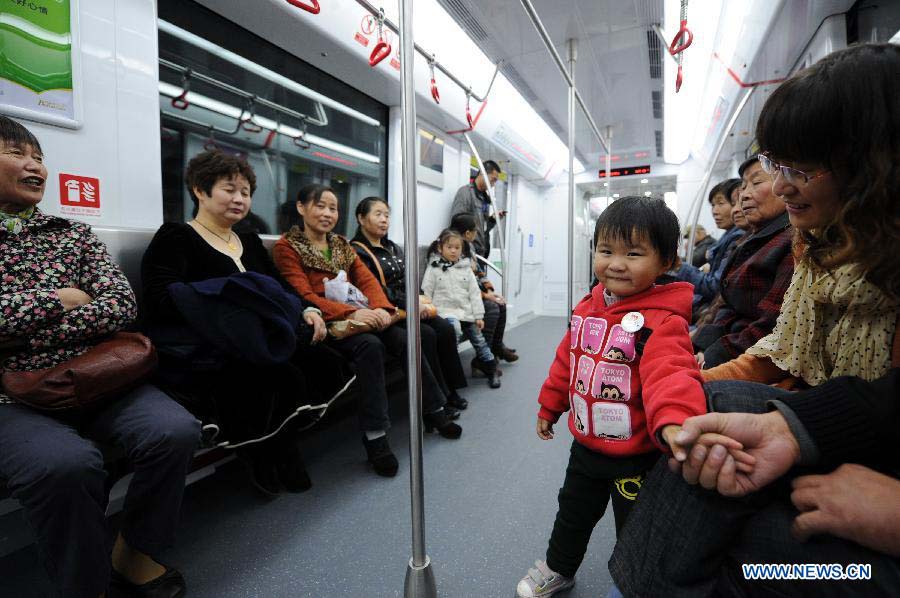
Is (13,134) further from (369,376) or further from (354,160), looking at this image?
(354,160)

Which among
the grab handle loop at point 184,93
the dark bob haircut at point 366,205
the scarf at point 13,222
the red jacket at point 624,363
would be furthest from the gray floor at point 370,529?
the grab handle loop at point 184,93

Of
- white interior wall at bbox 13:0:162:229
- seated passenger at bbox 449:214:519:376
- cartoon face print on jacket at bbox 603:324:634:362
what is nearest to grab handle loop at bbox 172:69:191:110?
white interior wall at bbox 13:0:162:229

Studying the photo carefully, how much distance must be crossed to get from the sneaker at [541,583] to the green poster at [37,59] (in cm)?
227

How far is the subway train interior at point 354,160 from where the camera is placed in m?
1.33

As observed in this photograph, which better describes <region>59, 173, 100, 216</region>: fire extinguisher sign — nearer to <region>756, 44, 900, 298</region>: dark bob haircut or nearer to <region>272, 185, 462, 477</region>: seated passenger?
<region>272, 185, 462, 477</region>: seated passenger

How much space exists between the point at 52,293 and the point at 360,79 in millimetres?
2572

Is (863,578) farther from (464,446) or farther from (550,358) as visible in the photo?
(550,358)

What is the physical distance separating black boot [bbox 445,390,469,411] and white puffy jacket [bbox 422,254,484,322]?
67cm

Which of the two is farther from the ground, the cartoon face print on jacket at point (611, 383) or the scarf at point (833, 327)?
the scarf at point (833, 327)

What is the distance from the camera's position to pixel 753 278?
1478mm

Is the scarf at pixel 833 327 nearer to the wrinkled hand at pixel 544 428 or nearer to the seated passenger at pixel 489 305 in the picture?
the wrinkled hand at pixel 544 428

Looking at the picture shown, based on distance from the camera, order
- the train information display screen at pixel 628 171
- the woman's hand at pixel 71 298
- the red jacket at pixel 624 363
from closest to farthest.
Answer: the red jacket at pixel 624 363 → the woman's hand at pixel 71 298 → the train information display screen at pixel 628 171

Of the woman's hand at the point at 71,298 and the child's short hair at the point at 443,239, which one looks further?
the child's short hair at the point at 443,239

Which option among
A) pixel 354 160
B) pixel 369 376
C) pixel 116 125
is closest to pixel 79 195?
pixel 116 125
